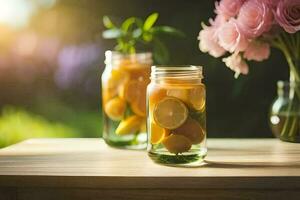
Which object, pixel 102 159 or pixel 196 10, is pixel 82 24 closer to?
pixel 196 10

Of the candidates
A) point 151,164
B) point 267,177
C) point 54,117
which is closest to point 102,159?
point 151,164

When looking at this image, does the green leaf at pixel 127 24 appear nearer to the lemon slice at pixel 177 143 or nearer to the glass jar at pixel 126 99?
the glass jar at pixel 126 99

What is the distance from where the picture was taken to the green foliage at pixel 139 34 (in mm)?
1386

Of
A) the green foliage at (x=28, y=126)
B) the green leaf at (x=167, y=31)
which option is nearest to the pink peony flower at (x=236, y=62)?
the green leaf at (x=167, y=31)

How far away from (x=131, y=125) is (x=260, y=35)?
37 centimetres

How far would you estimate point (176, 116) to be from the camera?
40.5 inches

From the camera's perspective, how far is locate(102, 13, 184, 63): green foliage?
1386 mm

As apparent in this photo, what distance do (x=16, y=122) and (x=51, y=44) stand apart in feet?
0.85

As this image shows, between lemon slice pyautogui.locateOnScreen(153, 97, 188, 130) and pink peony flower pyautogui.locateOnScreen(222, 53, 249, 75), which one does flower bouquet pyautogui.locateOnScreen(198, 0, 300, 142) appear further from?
lemon slice pyautogui.locateOnScreen(153, 97, 188, 130)

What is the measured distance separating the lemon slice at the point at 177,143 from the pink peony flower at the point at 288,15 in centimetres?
34

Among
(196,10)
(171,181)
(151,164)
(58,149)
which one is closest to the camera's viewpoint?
(171,181)

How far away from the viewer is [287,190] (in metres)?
0.90

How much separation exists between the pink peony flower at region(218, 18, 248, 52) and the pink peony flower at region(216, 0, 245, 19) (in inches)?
1.1

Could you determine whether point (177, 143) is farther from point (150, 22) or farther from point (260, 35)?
point (150, 22)
